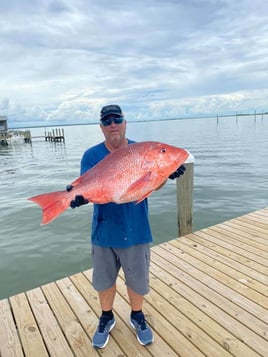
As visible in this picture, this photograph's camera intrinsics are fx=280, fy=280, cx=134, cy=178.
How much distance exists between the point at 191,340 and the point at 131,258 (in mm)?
931

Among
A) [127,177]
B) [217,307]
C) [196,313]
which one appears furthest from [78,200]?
[217,307]

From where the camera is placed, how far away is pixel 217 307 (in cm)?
292

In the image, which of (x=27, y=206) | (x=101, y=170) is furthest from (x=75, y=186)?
(x=27, y=206)

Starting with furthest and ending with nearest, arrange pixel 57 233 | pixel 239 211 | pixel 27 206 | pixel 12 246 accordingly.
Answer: pixel 27 206 → pixel 239 211 → pixel 57 233 → pixel 12 246

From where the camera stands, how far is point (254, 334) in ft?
8.29

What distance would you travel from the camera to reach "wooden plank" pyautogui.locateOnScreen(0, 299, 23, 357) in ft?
8.11

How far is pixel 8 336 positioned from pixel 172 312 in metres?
1.60

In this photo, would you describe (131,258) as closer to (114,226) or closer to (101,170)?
(114,226)

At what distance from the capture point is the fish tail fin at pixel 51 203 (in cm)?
194

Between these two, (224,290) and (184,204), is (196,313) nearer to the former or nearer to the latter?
(224,290)

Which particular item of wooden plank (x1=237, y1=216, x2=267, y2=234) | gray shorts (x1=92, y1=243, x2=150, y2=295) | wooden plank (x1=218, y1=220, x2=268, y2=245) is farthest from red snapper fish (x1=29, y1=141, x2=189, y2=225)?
wooden plank (x1=237, y1=216, x2=267, y2=234)

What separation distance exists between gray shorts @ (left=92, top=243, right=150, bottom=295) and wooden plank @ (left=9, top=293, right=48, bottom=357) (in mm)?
749

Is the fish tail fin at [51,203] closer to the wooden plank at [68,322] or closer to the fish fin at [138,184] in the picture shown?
the fish fin at [138,184]

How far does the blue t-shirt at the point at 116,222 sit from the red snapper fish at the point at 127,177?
331 mm
